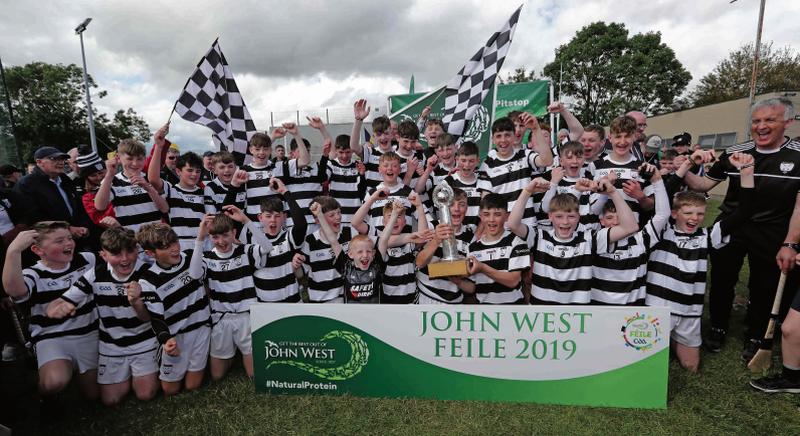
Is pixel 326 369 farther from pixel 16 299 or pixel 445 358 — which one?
pixel 16 299

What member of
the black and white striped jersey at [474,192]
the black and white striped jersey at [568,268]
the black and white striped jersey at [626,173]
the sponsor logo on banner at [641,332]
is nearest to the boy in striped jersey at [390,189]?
the black and white striped jersey at [474,192]

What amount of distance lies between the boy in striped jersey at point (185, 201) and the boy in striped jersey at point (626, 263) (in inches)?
179

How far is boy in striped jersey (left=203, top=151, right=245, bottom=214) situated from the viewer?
497cm

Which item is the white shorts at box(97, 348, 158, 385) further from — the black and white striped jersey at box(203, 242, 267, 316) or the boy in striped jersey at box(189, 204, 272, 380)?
the black and white striped jersey at box(203, 242, 267, 316)

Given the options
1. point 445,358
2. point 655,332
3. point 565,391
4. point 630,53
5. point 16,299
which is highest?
point 630,53

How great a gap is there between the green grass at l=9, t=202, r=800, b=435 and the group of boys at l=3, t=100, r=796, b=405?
311 mm

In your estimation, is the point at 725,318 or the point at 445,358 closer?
the point at 445,358

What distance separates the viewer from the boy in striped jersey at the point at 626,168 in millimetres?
4043

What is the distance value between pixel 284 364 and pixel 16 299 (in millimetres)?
2288

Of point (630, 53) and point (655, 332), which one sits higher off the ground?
point (630, 53)

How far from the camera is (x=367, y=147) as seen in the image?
5.60 metres

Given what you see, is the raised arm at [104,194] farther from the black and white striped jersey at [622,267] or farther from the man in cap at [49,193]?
the black and white striped jersey at [622,267]

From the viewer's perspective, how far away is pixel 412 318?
315 cm

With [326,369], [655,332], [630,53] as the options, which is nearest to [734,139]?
[630,53]
